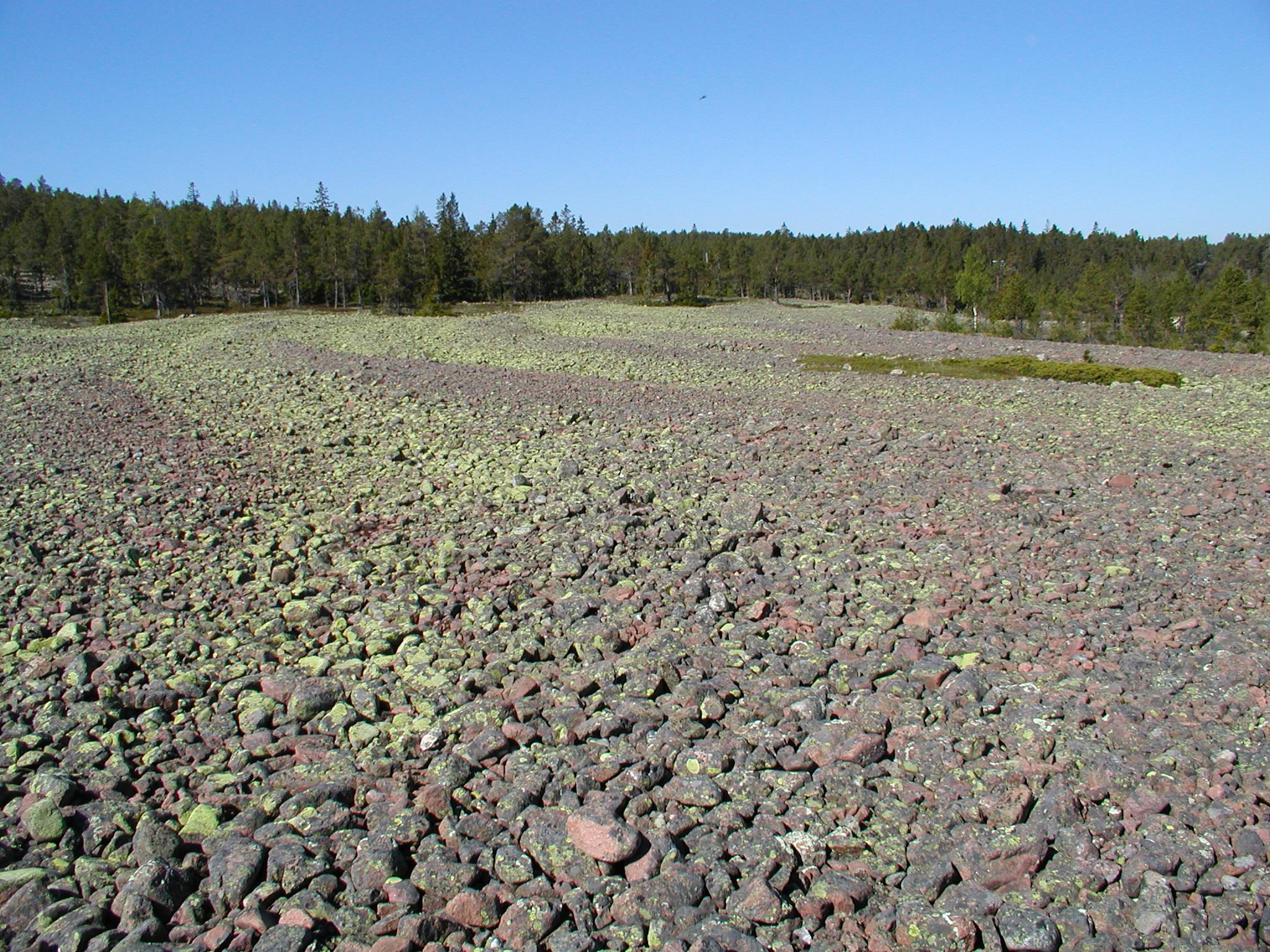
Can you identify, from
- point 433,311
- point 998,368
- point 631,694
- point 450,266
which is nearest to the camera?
point 631,694

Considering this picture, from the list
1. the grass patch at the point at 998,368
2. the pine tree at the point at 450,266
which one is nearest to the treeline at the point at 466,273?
the pine tree at the point at 450,266

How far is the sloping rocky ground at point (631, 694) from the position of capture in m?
5.63

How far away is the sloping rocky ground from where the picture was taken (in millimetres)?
5629

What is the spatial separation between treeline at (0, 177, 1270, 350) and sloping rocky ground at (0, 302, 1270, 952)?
52.7 metres

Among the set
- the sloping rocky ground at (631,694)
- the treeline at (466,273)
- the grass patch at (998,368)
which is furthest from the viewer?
the treeline at (466,273)

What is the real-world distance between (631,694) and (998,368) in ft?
103

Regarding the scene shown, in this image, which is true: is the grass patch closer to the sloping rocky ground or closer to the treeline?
the sloping rocky ground

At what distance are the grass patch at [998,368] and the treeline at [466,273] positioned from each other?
2654 cm

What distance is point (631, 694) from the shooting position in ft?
27.7

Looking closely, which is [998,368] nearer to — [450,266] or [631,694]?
[631,694]

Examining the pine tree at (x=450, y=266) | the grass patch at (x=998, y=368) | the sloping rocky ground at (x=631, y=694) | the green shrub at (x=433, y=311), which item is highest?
the pine tree at (x=450, y=266)

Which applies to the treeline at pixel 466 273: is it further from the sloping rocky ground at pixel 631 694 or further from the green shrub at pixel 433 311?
the sloping rocky ground at pixel 631 694

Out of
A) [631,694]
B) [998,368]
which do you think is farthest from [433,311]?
[631,694]

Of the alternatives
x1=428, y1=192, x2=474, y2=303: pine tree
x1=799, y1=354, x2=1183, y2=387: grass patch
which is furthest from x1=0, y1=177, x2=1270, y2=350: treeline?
x1=799, y1=354, x2=1183, y2=387: grass patch
